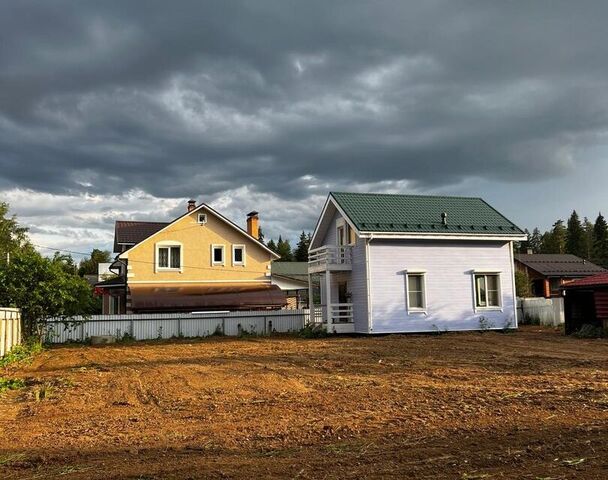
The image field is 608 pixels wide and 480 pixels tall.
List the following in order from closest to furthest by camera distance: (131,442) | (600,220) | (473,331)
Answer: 1. (131,442)
2. (473,331)
3. (600,220)

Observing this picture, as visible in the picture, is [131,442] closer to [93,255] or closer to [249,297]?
[249,297]

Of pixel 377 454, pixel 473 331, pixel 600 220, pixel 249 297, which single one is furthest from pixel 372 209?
pixel 600 220

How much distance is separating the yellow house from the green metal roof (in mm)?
8411

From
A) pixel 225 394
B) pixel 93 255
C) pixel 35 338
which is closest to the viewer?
pixel 225 394

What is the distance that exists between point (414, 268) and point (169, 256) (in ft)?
50.9

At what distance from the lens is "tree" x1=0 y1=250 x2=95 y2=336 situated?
22.3 metres

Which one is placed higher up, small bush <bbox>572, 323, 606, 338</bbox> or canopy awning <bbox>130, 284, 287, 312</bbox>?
canopy awning <bbox>130, 284, 287, 312</bbox>

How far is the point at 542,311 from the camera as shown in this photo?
31.2 meters

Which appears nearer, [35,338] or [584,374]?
[584,374]

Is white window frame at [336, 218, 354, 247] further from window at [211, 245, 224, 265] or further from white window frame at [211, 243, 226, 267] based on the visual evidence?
window at [211, 245, 224, 265]

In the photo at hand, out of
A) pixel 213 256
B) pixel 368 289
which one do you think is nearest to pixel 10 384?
pixel 368 289

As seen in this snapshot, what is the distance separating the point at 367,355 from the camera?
1798 cm

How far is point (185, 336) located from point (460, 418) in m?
21.3

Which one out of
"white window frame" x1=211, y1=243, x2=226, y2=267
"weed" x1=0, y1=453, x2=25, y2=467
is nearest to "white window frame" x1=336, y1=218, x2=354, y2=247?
"white window frame" x1=211, y1=243, x2=226, y2=267
